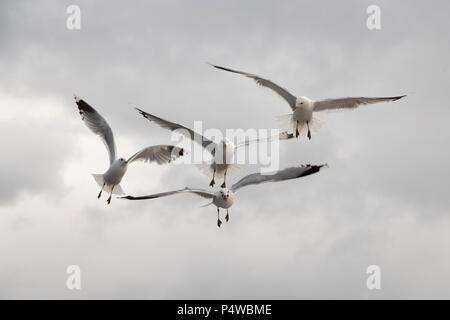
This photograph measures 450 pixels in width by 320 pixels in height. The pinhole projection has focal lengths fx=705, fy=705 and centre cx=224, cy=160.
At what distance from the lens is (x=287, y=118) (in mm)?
13375

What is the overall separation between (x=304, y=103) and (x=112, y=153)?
3.87m

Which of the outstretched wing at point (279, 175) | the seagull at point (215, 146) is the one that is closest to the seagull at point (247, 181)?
the outstretched wing at point (279, 175)

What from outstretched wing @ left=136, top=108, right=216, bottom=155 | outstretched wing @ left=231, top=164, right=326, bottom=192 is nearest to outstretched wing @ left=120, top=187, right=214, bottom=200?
outstretched wing @ left=231, top=164, right=326, bottom=192

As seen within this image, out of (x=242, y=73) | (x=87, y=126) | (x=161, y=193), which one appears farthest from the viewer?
(x=87, y=126)

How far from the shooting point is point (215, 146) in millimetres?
13531

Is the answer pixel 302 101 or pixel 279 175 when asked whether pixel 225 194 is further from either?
pixel 302 101

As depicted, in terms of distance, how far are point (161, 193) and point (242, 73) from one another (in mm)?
2927

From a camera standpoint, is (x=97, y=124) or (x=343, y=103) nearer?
(x=343, y=103)

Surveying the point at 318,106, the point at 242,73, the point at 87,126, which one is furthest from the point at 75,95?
the point at 318,106

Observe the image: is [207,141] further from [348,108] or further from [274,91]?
[348,108]

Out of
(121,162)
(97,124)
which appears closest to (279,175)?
(121,162)

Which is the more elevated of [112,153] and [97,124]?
[97,124]

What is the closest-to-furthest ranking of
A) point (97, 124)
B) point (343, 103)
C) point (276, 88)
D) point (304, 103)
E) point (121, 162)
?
point (304, 103), point (121, 162), point (276, 88), point (343, 103), point (97, 124)

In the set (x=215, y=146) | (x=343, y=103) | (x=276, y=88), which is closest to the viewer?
(x=276, y=88)
